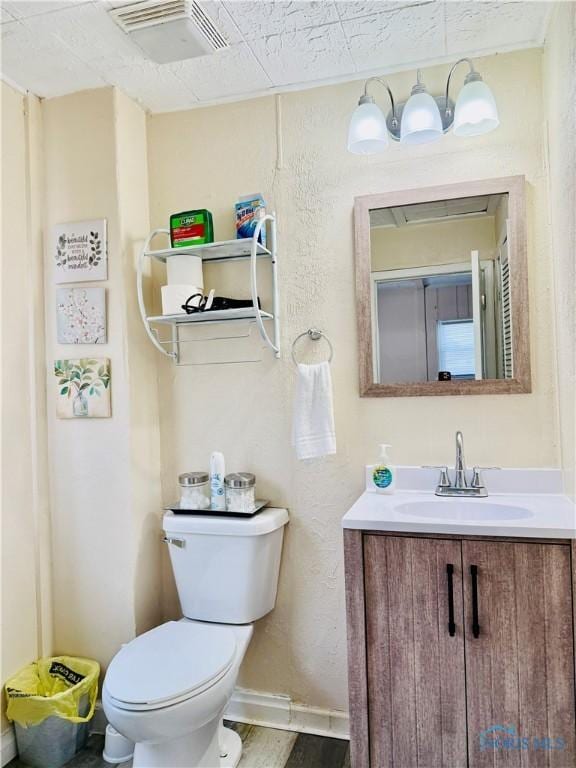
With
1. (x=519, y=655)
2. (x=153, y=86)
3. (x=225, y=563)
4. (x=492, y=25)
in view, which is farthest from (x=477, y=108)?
(x=225, y=563)

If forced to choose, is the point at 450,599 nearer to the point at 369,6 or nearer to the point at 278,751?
the point at 278,751

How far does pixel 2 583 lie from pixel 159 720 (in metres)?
0.77

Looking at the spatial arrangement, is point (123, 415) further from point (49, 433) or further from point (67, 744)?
point (67, 744)

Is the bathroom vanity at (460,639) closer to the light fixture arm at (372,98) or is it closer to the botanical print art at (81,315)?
the botanical print art at (81,315)

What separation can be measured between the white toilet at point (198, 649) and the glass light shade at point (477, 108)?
1.40m

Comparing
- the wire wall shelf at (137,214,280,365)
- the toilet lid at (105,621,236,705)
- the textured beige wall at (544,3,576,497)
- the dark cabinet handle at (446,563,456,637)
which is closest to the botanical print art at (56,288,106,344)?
the wire wall shelf at (137,214,280,365)

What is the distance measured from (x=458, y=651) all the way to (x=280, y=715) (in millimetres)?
880

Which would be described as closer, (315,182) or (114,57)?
(114,57)

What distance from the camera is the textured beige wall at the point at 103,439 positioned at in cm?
194

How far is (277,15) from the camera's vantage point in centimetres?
156

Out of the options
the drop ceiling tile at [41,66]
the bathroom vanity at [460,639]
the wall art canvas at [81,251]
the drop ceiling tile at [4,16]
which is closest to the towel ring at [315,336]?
the bathroom vanity at [460,639]

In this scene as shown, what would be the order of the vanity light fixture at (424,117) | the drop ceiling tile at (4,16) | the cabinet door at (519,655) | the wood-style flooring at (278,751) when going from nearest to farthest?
the cabinet door at (519,655) → the drop ceiling tile at (4,16) → the vanity light fixture at (424,117) → the wood-style flooring at (278,751)

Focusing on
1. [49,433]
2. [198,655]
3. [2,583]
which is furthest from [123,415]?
[198,655]

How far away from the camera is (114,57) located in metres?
1.75
